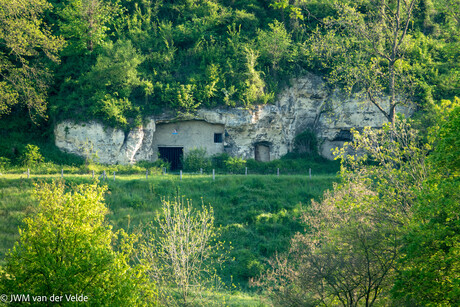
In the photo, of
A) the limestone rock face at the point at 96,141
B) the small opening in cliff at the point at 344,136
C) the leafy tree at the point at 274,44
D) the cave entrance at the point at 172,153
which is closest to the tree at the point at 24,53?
the limestone rock face at the point at 96,141

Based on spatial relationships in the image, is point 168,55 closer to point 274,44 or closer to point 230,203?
point 274,44

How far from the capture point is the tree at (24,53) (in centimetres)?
2791

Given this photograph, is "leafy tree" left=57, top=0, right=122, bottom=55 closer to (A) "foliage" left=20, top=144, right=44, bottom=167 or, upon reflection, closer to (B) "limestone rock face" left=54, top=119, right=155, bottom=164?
(B) "limestone rock face" left=54, top=119, right=155, bottom=164

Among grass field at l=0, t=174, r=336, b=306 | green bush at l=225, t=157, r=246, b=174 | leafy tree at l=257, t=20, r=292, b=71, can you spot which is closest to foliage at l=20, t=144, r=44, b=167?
grass field at l=0, t=174, r=336, b=306

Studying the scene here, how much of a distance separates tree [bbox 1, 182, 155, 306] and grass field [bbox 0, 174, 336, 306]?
8.49 metres

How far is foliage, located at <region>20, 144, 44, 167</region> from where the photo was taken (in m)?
28.0

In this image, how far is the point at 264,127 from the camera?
106 ft

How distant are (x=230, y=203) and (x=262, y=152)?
810 cm

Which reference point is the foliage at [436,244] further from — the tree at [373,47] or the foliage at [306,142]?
the foliage at [306,142]

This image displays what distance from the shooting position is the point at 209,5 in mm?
35188

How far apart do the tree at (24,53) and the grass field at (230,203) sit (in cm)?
579

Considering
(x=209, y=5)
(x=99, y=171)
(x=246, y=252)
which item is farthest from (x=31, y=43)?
(x=246, y=252)

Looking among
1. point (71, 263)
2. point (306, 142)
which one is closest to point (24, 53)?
point (306, 142)

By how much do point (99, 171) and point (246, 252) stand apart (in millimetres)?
11310
